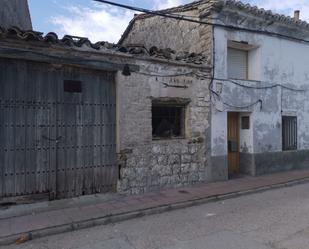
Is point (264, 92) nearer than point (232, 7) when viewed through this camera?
No

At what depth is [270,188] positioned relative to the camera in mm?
9352

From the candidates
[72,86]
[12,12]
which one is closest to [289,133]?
[72,86]

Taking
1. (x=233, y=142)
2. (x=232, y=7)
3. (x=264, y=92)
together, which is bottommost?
(x=233, y=142)

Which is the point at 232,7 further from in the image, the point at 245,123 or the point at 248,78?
the point at 245,123

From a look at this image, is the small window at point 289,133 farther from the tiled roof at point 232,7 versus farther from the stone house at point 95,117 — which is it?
the stone house at point 95,117

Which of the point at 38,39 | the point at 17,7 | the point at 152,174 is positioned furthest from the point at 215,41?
the point at 17,7

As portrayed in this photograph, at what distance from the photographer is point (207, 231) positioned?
5.79 metres

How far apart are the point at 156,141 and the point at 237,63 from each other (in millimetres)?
4172

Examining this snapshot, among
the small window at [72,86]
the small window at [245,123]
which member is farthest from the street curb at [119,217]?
the small window at [72,86]

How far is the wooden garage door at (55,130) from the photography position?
23.1 ft

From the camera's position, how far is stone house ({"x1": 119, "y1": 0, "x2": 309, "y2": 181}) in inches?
392

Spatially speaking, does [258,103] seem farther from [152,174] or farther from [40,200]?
[40,200]

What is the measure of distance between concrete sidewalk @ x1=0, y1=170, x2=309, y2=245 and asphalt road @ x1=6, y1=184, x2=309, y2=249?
7.5 inches

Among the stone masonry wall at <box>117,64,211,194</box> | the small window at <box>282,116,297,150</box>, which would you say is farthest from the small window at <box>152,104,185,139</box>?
the small window at <box>282,116,297,150</box>
